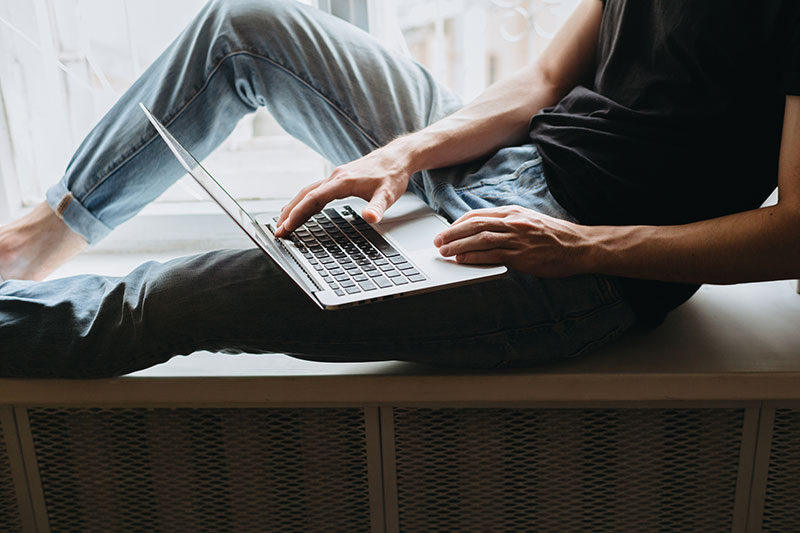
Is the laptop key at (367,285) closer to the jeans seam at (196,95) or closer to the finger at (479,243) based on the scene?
the finger at (479,243)

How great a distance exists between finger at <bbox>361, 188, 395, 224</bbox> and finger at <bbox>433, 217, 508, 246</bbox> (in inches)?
3.9

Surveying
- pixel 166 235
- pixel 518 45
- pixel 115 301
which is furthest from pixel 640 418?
pixel 166 235

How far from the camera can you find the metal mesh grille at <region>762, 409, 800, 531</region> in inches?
39.2

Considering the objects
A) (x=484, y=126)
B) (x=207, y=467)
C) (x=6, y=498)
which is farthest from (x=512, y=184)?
(x=6, y=498)

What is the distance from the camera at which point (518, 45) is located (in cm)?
155

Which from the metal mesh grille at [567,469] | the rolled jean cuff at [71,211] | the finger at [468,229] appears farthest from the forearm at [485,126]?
the rolled jean cuff at [71,211]

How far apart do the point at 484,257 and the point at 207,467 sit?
506mm

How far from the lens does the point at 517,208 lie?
95 centimetres

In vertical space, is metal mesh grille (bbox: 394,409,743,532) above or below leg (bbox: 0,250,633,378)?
below

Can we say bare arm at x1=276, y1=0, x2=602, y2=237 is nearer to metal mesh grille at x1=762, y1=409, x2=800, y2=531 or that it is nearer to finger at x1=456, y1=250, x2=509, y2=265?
finger at x1=456, y1=250, x2=509, y2=265

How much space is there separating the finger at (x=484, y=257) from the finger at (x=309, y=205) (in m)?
0.21

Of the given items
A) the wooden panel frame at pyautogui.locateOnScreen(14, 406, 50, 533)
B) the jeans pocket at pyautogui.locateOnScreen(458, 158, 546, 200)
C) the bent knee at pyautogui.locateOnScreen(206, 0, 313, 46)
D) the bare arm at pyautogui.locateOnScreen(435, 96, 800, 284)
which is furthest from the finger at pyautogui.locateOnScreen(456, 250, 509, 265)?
the wooden panel frame at pyautogui.locateOnScreen(14, 406, 50, 533)

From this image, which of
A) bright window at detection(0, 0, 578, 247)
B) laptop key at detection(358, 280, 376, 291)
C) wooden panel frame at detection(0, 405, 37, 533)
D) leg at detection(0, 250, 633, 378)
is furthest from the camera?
bright window at detection(0, 0, 578, 247)

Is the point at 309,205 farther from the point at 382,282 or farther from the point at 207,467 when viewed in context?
the point at 207,467
